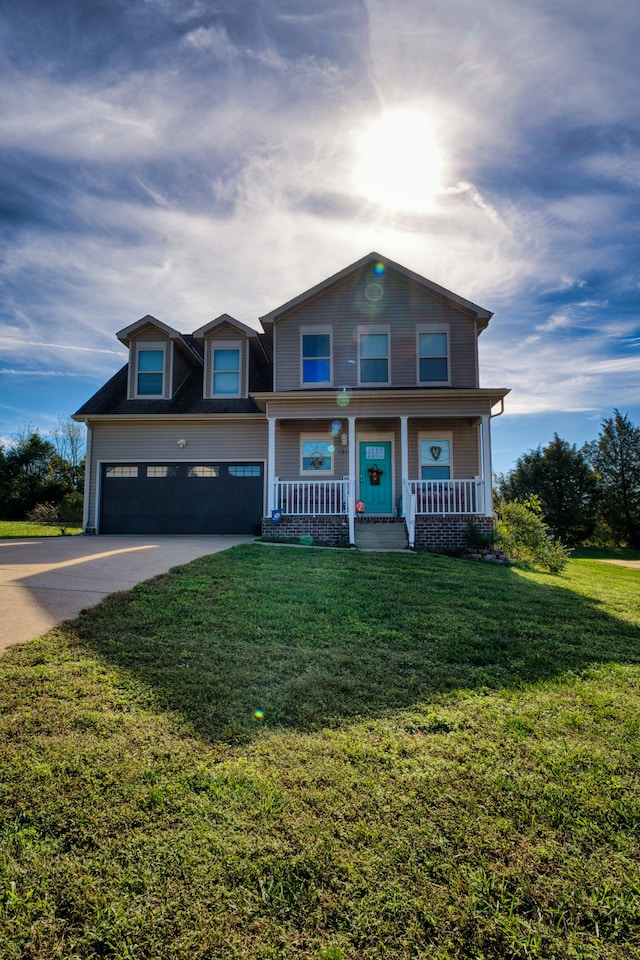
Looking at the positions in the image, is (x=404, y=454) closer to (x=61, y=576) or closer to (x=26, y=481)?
(x=61, y=576)

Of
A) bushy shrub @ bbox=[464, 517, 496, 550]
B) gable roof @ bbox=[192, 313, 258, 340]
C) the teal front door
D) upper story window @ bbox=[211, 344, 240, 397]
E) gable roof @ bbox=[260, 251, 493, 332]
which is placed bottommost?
bushy shrub @ bbox=[464, 517, 496, 550]

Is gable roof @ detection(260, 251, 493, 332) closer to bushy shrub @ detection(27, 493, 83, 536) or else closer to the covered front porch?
the covered front porch

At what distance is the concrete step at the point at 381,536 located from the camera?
10.4m

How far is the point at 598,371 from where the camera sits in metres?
22.1

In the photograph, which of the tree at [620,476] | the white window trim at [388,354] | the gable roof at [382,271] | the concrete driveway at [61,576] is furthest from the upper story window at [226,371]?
the tree at [620,476]

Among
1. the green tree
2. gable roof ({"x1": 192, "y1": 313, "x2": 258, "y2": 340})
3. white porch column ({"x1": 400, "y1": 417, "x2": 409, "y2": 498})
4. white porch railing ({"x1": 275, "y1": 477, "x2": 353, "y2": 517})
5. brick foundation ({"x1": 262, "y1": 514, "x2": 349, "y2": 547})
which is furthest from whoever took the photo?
the green tree

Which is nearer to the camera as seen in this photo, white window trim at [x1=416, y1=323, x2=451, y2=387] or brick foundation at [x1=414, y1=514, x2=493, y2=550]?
brick foundation at [x1=414, y1=514, x2=493, y2=550]

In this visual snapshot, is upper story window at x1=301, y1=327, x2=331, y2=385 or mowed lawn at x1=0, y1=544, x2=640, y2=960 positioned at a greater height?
upper story window at x1=301, y1=327, x2=331, y2=385

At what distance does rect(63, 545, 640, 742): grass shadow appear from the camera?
287 cm

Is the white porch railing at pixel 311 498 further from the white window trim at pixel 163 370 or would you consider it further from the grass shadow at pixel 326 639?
the white window trim at pixel 163 370

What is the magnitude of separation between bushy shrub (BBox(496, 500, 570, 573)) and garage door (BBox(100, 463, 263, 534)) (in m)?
6.39

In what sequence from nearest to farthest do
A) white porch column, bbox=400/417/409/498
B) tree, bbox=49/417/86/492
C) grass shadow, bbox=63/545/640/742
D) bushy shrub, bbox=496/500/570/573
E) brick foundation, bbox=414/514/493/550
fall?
grass shadow, bbox=63/545/640/742, bushy shrub, bbox=496/500/570/573, brick foundation, bbox=414/514/493/550, white porch column, bbox=400/417/409/498, tree, bbox=49/417/86/492

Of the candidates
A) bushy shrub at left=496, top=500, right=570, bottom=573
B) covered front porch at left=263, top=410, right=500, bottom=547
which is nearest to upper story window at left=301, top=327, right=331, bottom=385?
covered front porch at left=263, top=410, right=500, bottom=547

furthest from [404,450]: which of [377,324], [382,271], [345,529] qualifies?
[382,271]
